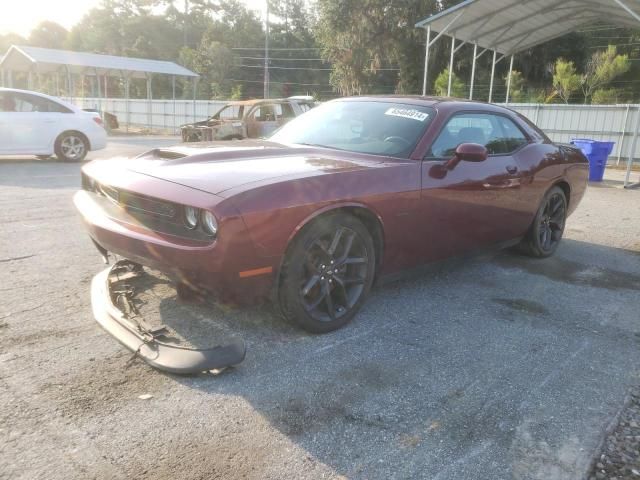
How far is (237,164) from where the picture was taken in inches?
132

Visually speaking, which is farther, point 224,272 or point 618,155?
point 618,155

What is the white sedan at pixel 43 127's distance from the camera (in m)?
10.7

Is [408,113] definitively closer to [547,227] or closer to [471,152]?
[471,152]

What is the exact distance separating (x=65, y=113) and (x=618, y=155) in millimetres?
15147

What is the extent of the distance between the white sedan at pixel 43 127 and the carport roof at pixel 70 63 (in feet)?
47.2

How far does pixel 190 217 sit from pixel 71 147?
9.94 metres

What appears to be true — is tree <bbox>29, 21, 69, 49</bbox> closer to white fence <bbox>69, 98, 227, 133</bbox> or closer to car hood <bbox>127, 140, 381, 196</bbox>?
white fence <bbox>69, 98, 227, 133</bbox>

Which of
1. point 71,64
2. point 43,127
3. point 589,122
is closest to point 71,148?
point 43,127

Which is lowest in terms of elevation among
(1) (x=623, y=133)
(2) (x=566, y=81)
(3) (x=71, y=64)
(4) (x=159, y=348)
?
(4) (x=159, y=348)

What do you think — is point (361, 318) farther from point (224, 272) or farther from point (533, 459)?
point (533, 459)

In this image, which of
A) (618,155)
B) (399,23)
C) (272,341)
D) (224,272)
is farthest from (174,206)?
(399,23)

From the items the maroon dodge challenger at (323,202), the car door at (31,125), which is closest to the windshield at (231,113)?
the car door at (31,125)

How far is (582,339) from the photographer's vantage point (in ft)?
11.6

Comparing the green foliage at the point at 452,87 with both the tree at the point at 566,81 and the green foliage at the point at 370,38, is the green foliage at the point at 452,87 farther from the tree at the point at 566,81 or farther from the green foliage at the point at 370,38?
the green foliage at the point at 370,38
